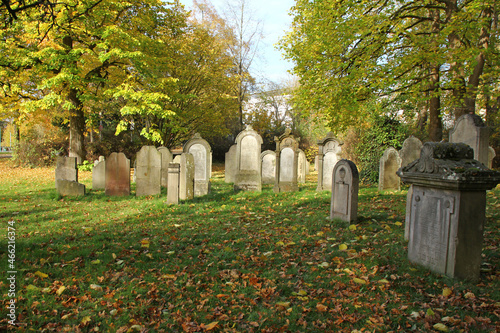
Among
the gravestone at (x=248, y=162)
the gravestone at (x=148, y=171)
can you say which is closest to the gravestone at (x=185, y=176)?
the gravestone at (x=148, y=171)

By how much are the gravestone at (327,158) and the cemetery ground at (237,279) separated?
538cm

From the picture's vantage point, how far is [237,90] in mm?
24438

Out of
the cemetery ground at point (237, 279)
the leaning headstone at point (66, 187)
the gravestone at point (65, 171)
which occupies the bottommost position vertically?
the cemetery ground at point (237, 279)

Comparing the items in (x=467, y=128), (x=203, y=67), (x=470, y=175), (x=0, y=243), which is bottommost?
(x=0, y=243)

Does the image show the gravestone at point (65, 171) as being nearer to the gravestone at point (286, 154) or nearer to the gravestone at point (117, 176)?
the gravestone at point (117, 176)

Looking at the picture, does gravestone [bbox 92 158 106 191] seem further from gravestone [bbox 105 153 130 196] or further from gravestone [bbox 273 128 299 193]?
gravestone [bbox 273 128 299 193]

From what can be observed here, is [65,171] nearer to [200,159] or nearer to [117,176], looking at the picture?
[117,176]

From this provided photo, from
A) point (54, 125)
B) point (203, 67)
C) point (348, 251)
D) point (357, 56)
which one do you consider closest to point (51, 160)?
point (54, 125)

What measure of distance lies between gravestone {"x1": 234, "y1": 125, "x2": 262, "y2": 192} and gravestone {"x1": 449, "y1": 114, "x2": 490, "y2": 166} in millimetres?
6510

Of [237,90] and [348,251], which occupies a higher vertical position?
[237,90]

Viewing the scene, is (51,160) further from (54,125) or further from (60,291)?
Answer: (60,291)

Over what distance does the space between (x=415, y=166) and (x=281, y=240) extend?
2.46m

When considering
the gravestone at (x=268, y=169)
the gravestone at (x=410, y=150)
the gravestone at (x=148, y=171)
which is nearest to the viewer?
the gravestone at (x=148, y=171)

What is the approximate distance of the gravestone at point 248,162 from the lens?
12023mm
